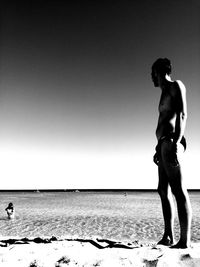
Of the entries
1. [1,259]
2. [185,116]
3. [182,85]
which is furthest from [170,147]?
[1,259]

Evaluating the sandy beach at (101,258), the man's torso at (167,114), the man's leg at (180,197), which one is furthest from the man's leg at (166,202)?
the sandy beach at (101,258)

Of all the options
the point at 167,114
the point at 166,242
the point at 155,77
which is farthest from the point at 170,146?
the point at 166,242

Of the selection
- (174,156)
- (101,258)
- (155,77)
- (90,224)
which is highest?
(155,77)

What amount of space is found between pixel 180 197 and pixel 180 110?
1.02 m

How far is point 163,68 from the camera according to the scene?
147 inches

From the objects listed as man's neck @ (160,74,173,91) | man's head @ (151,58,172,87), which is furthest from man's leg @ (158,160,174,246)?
man's head @ (151,58,172,87)

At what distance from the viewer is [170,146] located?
337cm

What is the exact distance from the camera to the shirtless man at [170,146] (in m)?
3.24

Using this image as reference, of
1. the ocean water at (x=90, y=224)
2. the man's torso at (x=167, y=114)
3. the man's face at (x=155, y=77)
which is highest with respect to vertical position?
the man's face at (x=155, y=77)

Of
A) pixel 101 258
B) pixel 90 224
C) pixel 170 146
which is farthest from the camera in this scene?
pixel 90 224

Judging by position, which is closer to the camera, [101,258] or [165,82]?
[101,258]

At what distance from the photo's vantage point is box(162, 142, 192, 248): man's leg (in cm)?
315

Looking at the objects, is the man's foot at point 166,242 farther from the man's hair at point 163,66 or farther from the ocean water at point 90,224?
the man's hair at point 163,66

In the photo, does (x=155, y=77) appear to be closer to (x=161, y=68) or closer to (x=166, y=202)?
(x=161, y=68)
